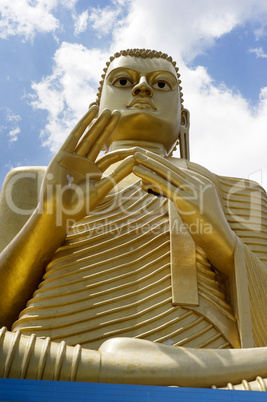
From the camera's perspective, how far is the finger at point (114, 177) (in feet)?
14.3

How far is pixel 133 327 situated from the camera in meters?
4.06

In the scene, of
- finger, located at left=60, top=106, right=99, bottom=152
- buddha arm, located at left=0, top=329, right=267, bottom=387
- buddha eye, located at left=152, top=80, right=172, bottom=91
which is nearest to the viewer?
buddha arm, located at left=0, top=329, right=267, bottom=387

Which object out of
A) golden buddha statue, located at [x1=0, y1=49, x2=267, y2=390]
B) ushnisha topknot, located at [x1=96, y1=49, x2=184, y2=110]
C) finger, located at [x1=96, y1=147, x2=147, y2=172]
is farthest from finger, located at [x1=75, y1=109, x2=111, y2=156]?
ushnisha topknot, located at [x1=96, y1=49, x2=184, y2=110]

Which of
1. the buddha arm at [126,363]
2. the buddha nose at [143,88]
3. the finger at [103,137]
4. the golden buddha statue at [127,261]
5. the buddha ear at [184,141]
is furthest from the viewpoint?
the buddha ear at [184,141]

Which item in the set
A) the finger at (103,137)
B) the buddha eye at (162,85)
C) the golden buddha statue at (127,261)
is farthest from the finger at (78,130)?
the buddha eye at (162,85)

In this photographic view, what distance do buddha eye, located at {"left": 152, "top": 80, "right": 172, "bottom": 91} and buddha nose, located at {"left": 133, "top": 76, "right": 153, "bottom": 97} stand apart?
0.54 feet

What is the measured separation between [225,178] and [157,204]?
106cm

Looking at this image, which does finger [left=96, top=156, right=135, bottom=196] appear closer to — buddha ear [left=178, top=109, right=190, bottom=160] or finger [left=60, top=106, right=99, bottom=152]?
finger [left=60, top=106, right=99, bottom=152]

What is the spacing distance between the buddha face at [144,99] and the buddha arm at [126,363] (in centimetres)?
282

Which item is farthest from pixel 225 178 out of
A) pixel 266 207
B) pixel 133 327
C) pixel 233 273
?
pixel 133 327

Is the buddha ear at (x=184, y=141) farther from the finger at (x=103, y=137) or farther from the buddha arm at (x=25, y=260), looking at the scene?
the buddha arm at (x=25, y=260)

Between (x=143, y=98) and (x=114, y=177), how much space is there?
1.51 metres

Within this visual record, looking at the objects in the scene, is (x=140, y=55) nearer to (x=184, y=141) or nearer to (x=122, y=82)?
(x=122, y=82)

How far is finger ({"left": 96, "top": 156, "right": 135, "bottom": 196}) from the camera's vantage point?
4.36m
